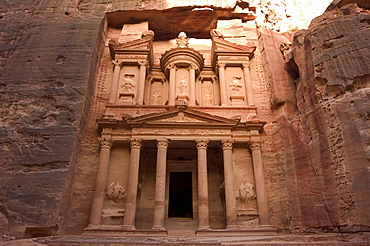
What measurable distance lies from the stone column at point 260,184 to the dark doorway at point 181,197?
14.2 feet

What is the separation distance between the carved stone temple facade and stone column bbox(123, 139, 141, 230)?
0.12ft

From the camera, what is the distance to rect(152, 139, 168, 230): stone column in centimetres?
968

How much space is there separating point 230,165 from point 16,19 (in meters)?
12.6

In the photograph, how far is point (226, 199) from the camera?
10.2m

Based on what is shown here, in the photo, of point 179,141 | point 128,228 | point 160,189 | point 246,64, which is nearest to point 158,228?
point 128,228

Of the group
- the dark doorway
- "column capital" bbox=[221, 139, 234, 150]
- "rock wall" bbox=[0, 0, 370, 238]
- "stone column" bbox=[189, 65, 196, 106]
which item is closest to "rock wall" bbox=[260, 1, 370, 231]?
"rock wall" bbox=[0, 0, 370, 238]

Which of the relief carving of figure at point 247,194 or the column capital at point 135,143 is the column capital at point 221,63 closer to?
the column capital at point 135,143

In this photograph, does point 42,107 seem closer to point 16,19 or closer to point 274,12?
point 16,19

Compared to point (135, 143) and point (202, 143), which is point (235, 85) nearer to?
point (202, 143)

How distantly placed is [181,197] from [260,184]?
20.3 feet

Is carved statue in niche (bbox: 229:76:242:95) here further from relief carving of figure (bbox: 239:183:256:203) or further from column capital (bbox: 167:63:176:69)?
relief carving of figure (bbox: 239:183:256:203)

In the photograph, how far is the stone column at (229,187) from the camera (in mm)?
9828

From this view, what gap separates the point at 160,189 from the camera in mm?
10102

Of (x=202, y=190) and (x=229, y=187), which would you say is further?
(x=229, y=187)
